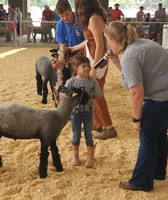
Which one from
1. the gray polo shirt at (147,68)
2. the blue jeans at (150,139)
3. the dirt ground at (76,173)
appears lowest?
the dirt ground at (76,173)

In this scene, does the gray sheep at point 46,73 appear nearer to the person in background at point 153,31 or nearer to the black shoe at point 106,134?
the black shoe at point 106,134

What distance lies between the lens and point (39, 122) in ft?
10.5

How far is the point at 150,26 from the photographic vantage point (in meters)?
15.1

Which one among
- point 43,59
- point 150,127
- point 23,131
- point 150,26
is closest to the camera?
point 150,127

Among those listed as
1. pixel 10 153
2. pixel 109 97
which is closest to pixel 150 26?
pixel 109 97

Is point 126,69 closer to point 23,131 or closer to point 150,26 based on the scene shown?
point 23,131

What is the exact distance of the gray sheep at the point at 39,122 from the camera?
125 inches

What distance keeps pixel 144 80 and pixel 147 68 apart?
0.41 feet

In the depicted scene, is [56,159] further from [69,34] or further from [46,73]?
[46,73]

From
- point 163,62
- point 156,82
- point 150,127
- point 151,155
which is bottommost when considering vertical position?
point 151,155

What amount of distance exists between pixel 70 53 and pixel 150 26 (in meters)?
11.4

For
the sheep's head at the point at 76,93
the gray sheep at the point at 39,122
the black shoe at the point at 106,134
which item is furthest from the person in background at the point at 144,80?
the black shoe at the point at 106,134

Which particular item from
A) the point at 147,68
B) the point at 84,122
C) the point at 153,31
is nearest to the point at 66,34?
the point at 84,122

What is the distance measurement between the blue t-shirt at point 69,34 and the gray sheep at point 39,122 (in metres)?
1.58
